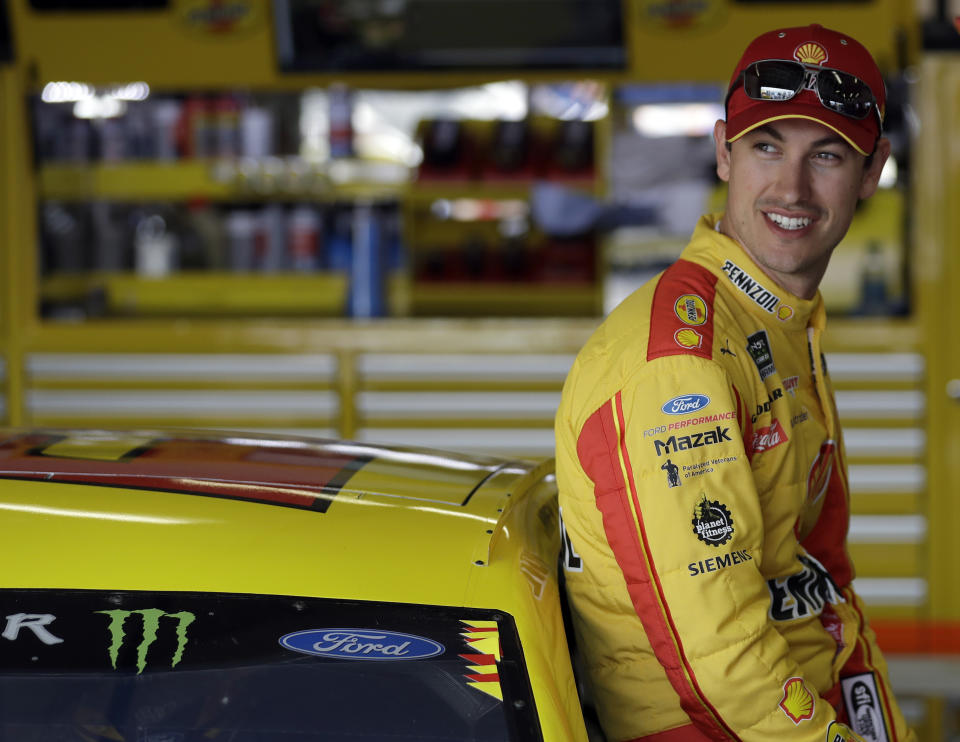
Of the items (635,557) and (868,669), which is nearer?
(635,557)

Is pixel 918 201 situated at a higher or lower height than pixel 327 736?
higher

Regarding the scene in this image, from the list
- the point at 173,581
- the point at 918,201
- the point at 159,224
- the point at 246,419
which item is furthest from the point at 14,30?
the point at 173,581

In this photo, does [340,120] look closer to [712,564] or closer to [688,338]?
[688,338]

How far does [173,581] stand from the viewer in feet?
4.01

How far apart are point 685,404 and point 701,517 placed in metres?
0.15

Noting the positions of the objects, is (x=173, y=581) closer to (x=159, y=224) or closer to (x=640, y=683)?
(x=640, y=683)

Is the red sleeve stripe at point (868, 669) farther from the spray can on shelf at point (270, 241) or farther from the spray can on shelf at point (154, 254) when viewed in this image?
the spray can on shelf at point (154, 254)

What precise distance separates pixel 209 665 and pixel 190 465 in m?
0.40

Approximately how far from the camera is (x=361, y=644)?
1188 millimetres

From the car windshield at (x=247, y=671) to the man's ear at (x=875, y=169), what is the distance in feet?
3.57

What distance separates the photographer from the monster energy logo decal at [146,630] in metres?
1.16

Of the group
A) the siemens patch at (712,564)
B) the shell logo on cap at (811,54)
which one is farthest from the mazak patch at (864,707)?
the shell logo on cap at (811,54)

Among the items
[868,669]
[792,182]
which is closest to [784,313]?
[792,182]

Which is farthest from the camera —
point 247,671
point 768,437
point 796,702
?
point 768,437
